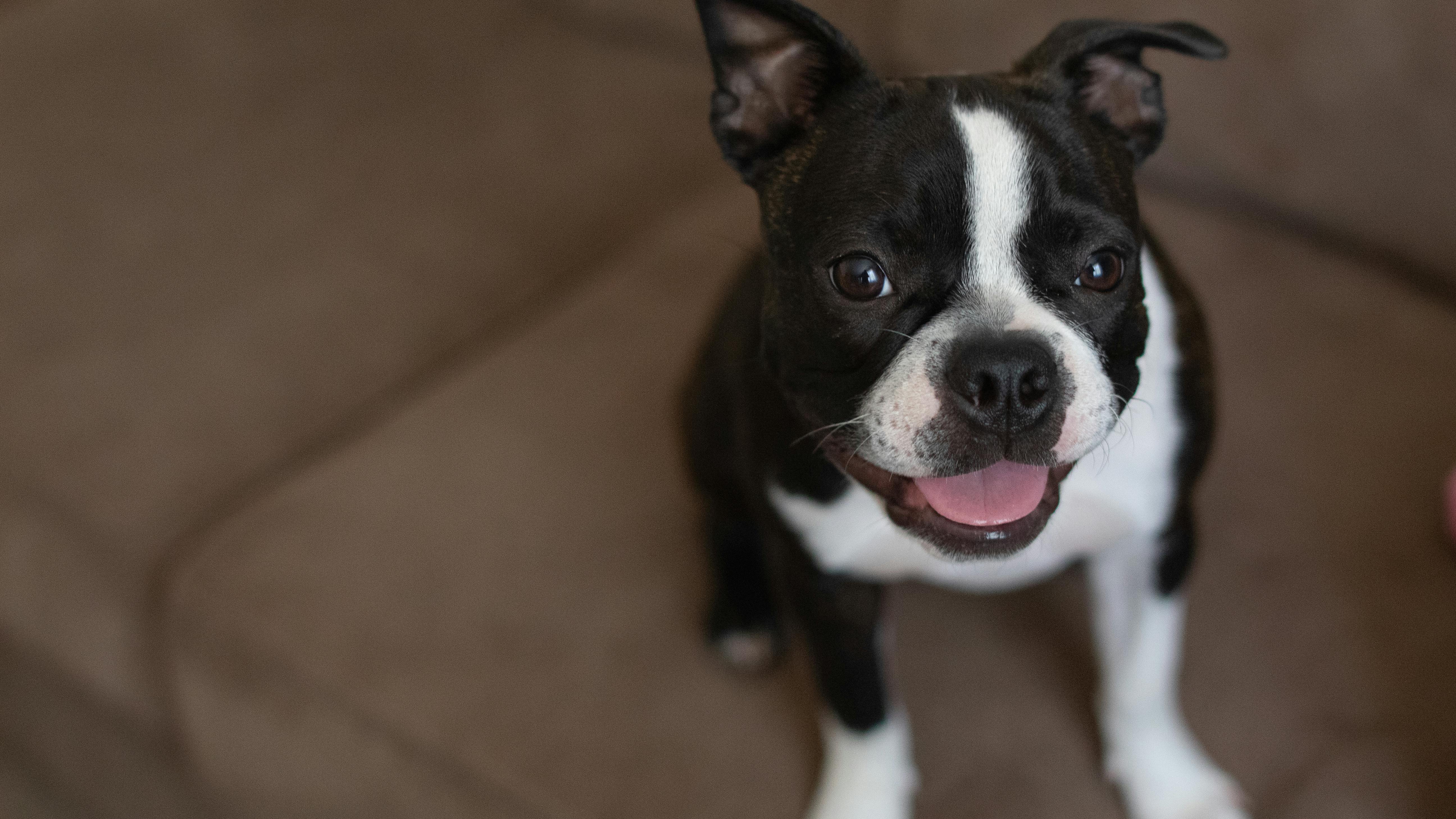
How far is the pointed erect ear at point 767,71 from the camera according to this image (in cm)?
119

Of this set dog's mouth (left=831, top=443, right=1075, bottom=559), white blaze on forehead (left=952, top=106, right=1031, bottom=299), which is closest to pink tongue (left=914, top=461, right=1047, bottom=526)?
dog's mouth (left=831, top=443, right=1075, bottom=559)

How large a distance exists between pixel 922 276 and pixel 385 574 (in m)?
0.90

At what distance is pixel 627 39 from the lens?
2.69m

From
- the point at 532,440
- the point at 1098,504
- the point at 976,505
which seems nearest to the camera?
the point at 976,505

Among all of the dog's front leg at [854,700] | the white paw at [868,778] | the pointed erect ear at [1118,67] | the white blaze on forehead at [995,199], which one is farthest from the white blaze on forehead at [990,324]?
the white paw at [868,778]

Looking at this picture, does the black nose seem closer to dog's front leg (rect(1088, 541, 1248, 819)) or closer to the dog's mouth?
the dog's mouth

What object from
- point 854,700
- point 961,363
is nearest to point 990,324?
point 961,363

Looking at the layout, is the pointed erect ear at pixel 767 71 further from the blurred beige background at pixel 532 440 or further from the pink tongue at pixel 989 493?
the blurred beige background at pixel 532 440

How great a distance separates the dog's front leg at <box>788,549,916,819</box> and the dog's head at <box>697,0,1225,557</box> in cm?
20

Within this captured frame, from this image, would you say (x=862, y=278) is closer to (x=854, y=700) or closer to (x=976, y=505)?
(x=976, y=505)

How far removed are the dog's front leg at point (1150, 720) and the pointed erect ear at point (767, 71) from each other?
1.90ft

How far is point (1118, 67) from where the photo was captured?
1.27 meters

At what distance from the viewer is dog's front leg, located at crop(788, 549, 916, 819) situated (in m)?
1.40

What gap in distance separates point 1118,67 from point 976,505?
449mm
